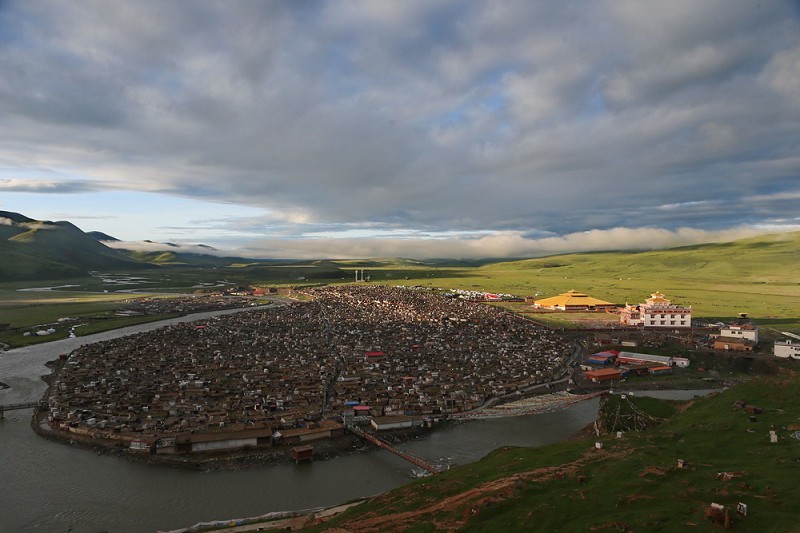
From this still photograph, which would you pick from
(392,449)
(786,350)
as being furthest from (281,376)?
(786,350)

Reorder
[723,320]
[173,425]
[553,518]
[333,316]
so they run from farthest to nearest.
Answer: [333,316], [723,320], [173,425], [553,518]

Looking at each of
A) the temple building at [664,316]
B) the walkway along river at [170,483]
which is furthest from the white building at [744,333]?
the walkway along river at [170,483]

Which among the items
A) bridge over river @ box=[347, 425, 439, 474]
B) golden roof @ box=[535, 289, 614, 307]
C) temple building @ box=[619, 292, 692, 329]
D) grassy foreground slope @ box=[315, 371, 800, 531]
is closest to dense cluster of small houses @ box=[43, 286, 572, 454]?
bridge over river @ box=[347, 425, 439, 474]

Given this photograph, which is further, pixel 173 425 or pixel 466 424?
pixel 466 424

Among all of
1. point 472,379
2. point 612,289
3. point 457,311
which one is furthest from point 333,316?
point 612,289

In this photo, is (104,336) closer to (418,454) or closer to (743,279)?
(418,454)

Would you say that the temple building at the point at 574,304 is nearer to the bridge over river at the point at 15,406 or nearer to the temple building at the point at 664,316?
the temple building at the point at 664,316

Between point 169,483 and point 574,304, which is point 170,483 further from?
point 574,304
